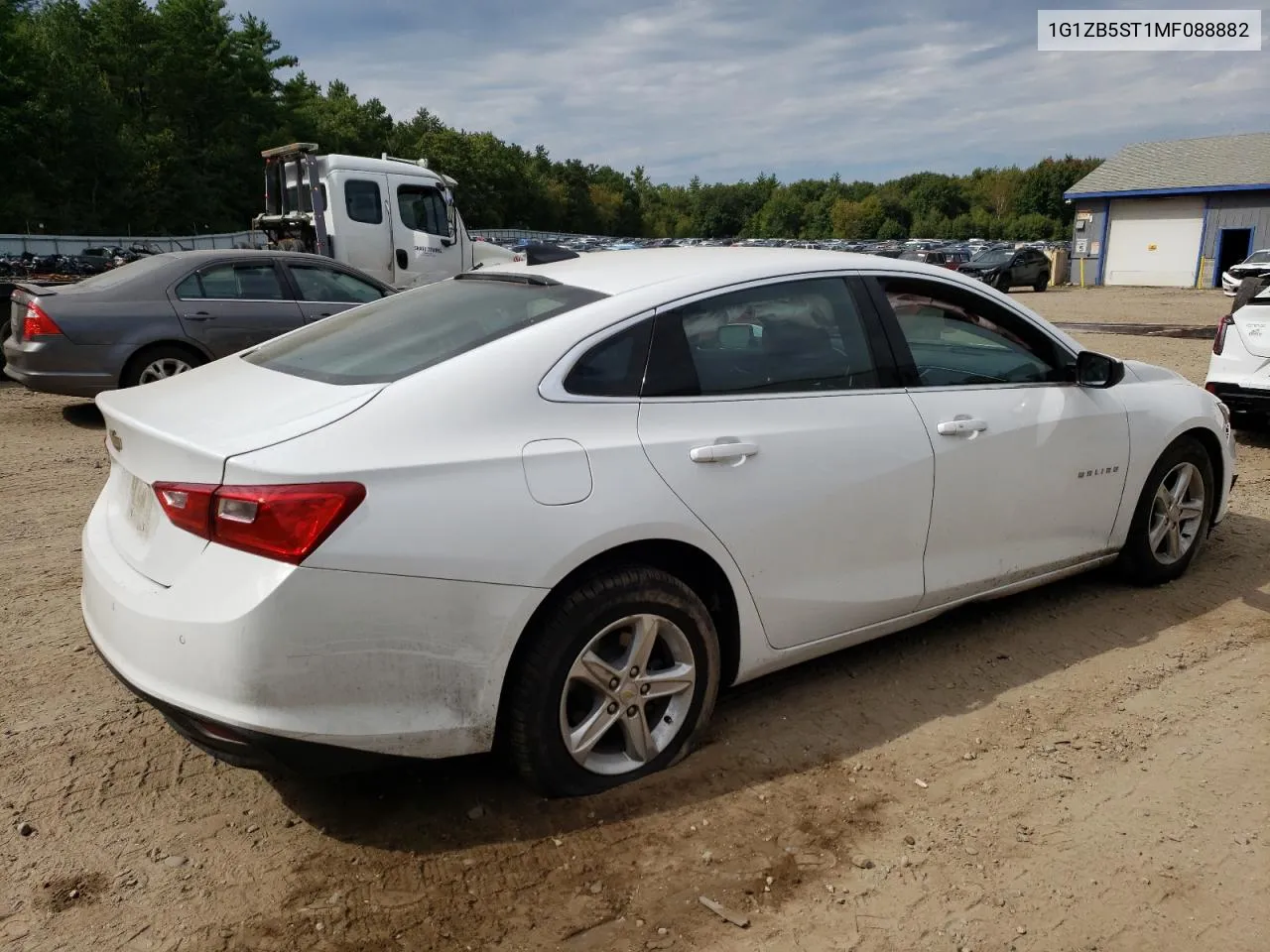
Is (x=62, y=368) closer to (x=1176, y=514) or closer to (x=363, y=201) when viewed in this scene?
(x=363, y=201)

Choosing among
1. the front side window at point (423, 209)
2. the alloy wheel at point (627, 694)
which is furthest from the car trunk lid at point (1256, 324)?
the front side window at point (423, 209)

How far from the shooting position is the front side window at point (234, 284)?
8.42 meters

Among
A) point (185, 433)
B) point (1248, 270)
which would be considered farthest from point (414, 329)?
point (1248, 270)

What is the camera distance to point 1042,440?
3787 mm

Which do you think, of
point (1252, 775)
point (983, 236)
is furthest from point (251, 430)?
point (983, 236)

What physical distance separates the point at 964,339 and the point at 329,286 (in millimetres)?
7090

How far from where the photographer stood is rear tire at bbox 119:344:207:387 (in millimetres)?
8016

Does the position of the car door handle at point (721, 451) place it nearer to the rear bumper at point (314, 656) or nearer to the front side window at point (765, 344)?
the front side window at point (765, 344)

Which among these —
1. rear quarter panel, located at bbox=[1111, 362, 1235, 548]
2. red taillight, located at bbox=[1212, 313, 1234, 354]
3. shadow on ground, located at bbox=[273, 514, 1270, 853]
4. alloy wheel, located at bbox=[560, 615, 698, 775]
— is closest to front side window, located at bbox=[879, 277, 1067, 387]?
rear quarter panel, located at bbox=[1111, 362, 1235, 548]

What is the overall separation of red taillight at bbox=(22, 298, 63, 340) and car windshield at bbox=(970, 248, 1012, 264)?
30.1 meters

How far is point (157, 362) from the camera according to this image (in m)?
8.16

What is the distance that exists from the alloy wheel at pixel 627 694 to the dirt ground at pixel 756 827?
0.14 m

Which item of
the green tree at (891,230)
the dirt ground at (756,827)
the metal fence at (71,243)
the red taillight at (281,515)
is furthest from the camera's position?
the green tree at (891,230)

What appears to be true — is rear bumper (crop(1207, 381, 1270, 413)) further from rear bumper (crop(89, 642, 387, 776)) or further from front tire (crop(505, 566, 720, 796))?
rear bumper (crop(89, 642, 387, 776))
